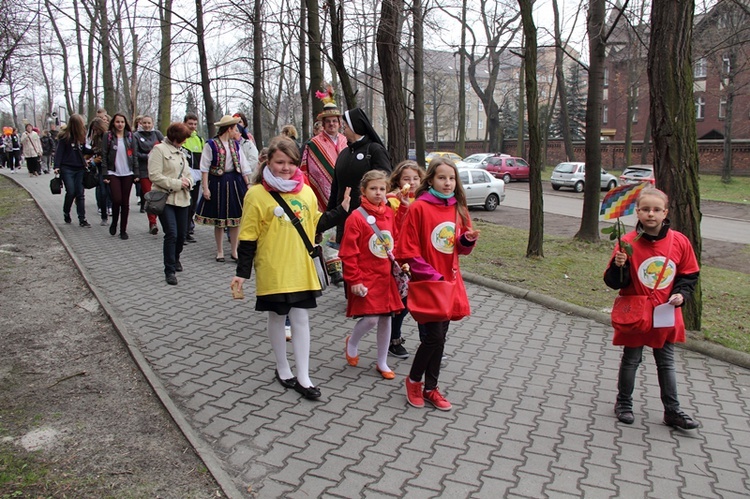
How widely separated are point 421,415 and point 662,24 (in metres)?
4.35

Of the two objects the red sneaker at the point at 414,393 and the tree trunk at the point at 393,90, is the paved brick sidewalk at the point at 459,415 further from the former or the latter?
the tree trunk at the point at 393,90

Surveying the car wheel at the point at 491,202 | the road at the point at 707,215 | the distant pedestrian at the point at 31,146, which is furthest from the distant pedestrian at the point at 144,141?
the distant pedestrian at the point at 31,146

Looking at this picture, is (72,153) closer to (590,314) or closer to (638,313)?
(590,314)

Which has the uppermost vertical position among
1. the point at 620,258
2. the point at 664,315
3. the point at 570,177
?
the point at 570,177

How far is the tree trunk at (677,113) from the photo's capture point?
604 centimetres

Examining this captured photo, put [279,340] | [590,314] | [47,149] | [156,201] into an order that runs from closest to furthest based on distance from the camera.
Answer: [279,340]
[590,314]
[156,201]
[47,149]

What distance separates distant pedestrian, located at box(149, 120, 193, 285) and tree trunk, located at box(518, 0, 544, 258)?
16.6ft

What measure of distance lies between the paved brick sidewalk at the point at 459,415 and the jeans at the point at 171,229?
2.82ft

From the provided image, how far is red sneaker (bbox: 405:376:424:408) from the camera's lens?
442 centimetres

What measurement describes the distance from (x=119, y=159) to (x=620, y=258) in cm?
790

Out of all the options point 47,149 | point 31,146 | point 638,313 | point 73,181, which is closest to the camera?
point 638,313

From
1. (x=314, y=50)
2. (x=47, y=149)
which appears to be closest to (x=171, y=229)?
(x=314, y=50)

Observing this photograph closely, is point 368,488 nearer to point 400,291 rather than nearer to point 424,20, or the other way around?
point 400,291

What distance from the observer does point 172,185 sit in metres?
7.48
